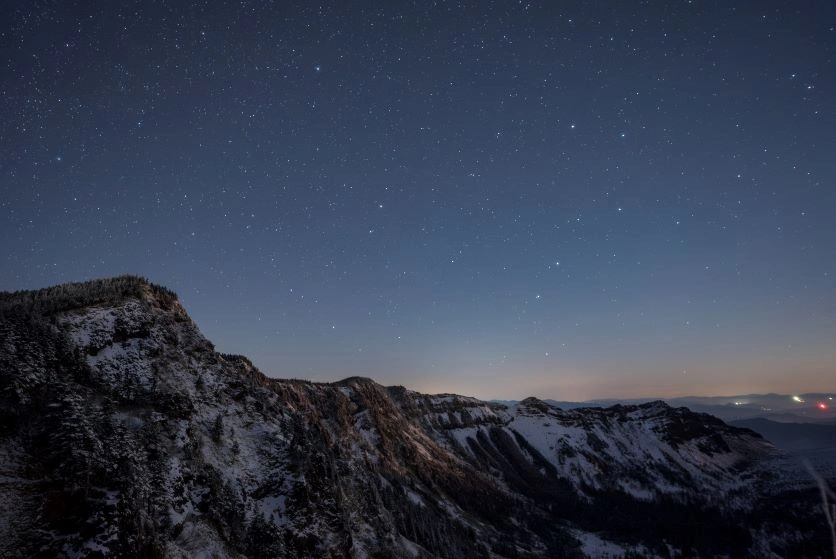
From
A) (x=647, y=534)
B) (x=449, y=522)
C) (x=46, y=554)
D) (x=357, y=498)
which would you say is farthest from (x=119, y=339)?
(x=647, y=534)

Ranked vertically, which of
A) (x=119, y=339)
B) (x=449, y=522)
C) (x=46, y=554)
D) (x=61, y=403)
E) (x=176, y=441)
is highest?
(x=119, y=339)

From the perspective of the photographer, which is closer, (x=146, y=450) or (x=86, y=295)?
(x=146, y=450)

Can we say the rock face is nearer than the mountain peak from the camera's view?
Yes

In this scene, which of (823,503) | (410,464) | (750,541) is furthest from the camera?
(823,503)

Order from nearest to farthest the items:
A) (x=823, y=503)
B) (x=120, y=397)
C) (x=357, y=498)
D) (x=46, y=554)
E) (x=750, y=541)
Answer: (x=46, y=554) → (x=120, y=397) → (x=357, y=498) → (x=750, y=541) → (x=823, y=503)

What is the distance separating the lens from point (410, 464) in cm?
12338

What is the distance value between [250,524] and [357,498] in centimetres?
2247

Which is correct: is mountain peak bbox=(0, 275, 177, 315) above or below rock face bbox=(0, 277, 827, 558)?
above

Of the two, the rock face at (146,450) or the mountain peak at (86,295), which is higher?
the mountain peak at (86,295)

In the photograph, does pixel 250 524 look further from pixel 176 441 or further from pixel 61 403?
pixel 61 403

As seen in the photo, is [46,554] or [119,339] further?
[119,339]

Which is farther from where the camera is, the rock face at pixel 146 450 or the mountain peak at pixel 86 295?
the mountain peak at pixel 86 295

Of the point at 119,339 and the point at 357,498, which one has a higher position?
the point at 119,339

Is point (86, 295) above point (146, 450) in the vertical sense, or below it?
above
